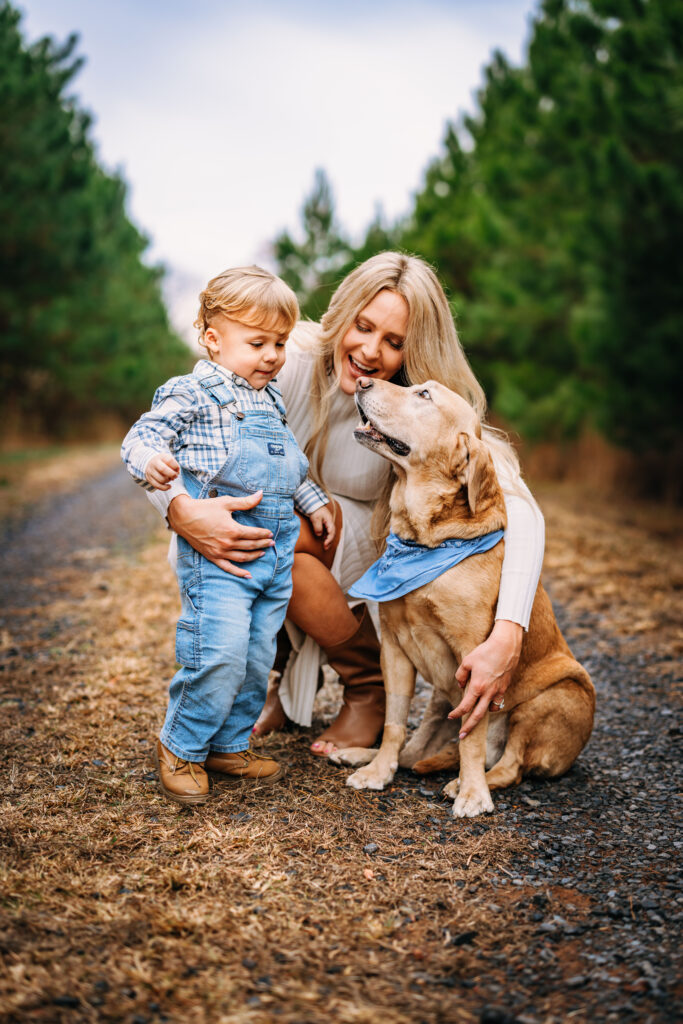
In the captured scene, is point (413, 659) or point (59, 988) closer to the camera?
point (59, 988)

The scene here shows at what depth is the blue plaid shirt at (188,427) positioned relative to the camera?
8.51ft

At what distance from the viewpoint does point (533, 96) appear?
12.7 m

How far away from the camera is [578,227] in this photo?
10211 millimetres

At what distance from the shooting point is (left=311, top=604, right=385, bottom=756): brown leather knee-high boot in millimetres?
3391

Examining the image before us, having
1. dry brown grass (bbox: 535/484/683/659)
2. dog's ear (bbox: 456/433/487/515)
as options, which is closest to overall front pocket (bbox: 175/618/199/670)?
dog's ear (bbox: 456/433/487/515)

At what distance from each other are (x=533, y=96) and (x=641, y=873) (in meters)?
13.0

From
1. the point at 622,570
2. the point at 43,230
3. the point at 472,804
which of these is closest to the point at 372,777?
the point at 472,804

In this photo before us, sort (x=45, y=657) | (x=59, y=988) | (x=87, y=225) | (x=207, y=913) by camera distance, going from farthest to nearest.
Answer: (x=87, y=225) → (x=45, y=657) → (x=207, y=913) → (x=59, y=988)

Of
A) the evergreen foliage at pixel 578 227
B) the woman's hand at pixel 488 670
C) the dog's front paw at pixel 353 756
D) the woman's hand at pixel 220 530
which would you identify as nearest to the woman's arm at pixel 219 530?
the woman's hand at pixel 220 530

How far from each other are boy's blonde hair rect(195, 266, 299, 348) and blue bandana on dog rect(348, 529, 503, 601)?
3.07ft

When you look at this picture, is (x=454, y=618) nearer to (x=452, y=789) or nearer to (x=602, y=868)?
(x=452, y=789)

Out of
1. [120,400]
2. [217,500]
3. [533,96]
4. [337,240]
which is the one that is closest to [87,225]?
[533,96]

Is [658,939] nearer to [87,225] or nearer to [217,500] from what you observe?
[217,500]

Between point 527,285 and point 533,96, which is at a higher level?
point 533,96
